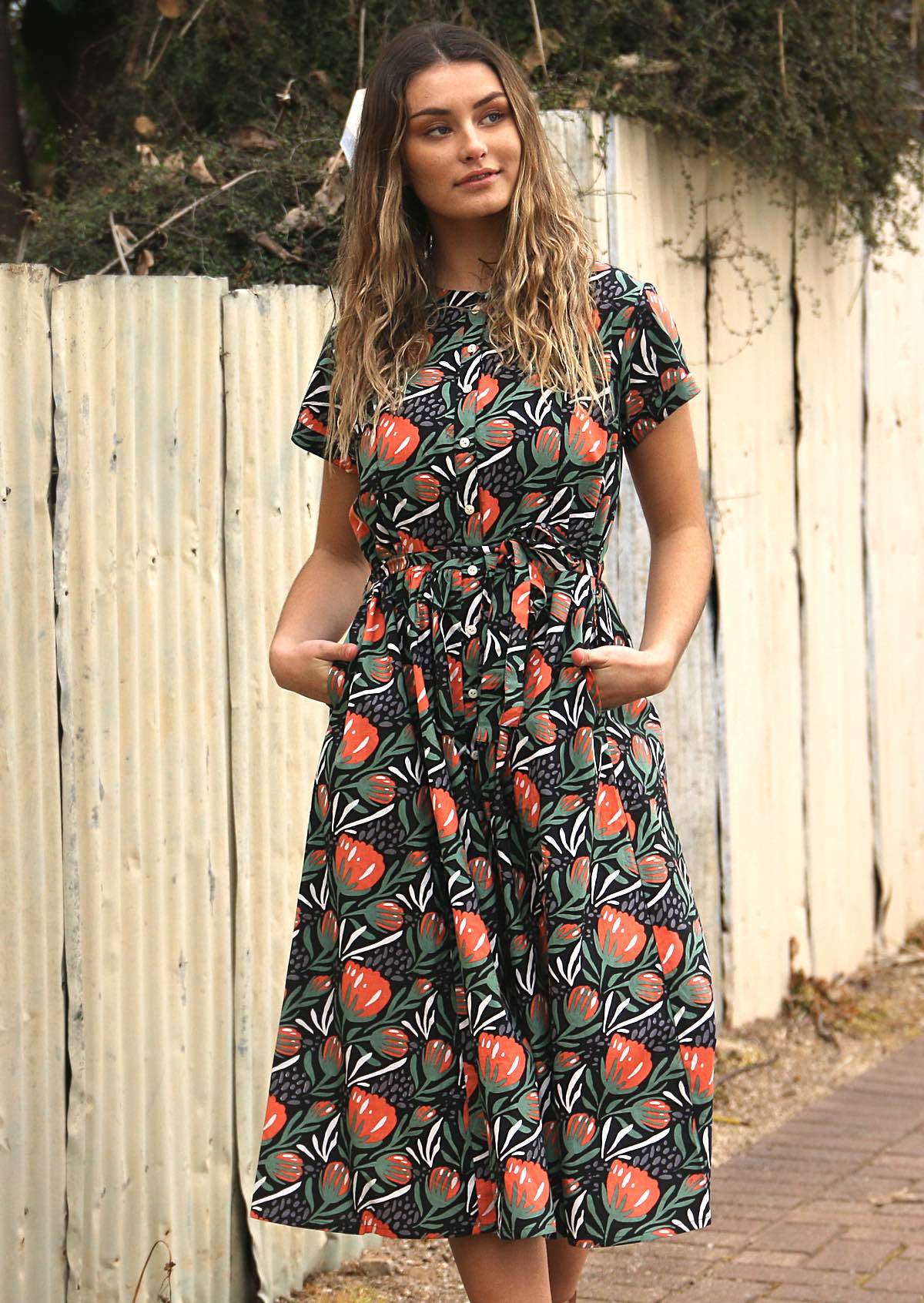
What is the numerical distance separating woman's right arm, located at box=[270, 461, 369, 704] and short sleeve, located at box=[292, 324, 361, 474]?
4cm

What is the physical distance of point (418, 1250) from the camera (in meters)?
3.78

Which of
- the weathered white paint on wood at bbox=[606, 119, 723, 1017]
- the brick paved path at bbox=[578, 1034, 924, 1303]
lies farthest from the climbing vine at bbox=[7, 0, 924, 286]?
the brick paved path at bbox=[578, 1034, 924, 1303]

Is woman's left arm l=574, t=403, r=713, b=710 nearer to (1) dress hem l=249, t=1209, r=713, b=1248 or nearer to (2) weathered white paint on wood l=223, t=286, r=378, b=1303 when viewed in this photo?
(1) dress hem l=249, t=1209, r=713, b=1248

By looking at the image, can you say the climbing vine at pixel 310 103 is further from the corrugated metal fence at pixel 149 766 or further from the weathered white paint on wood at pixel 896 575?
the weathered white paint on wood at pixel 896 575

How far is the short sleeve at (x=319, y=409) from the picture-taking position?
8.68 ft

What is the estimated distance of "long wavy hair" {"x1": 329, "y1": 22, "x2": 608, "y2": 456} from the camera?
2.42 m

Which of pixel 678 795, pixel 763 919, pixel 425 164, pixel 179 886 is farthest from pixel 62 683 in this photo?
pixel 763 919

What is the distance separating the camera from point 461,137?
8.12 ft

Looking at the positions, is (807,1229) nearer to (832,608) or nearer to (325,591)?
(325,591)

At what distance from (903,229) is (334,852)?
4.31 metres

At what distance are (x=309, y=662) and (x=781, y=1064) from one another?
2.94m

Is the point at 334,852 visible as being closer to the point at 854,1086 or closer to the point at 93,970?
the point at 93,970

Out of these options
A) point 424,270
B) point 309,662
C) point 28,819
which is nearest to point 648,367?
point 424,270

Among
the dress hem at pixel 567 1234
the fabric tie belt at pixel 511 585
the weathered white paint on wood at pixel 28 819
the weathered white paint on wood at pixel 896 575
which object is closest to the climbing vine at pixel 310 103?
the weathered white paint on wood at pixel 28 819
